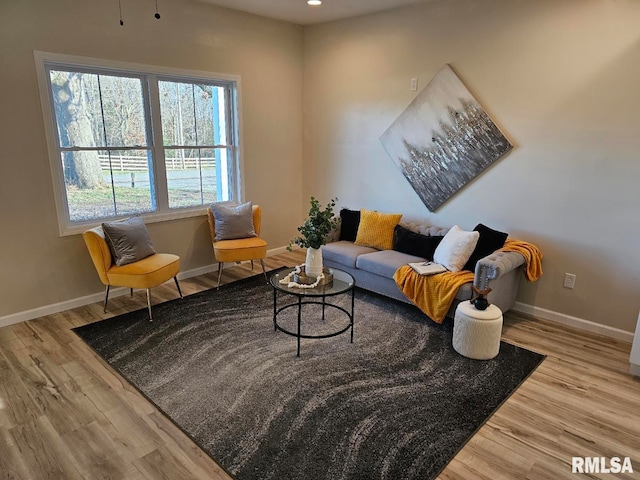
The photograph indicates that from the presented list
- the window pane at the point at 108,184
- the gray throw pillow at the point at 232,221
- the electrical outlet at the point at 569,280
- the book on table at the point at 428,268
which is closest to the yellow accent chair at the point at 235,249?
the gray throw pillow at the point at 232,221

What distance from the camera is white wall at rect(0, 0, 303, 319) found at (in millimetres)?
3199

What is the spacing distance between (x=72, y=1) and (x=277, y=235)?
314 cm

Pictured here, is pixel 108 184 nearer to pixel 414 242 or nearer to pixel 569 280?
pixel 414 242

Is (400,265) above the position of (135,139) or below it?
below

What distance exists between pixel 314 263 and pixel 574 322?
2.26 m

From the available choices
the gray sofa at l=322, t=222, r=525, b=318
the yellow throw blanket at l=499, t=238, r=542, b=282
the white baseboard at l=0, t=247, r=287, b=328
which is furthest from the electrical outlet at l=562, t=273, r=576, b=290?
the white baseboard at l=0, t=247, r=287, b=328

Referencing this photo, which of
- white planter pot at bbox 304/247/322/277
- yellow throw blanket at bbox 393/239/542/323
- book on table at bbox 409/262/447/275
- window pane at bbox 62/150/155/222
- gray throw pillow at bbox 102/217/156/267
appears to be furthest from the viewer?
window pane at bbox 62/150/155/222

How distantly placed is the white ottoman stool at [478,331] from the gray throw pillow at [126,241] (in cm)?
271

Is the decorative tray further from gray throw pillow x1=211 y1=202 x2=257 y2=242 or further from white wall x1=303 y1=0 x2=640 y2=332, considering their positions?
white wall x1=303 y1=0 x2=640 y2=332

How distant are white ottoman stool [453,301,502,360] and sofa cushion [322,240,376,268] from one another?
1.32 metres

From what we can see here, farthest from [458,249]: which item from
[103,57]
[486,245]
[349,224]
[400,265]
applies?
[103,57]

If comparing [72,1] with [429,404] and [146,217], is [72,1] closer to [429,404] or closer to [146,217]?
[146,217]

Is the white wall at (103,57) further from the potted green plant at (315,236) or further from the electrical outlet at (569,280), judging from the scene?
the electrical outlet at (569,280)

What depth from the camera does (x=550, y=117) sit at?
11.0 ft
